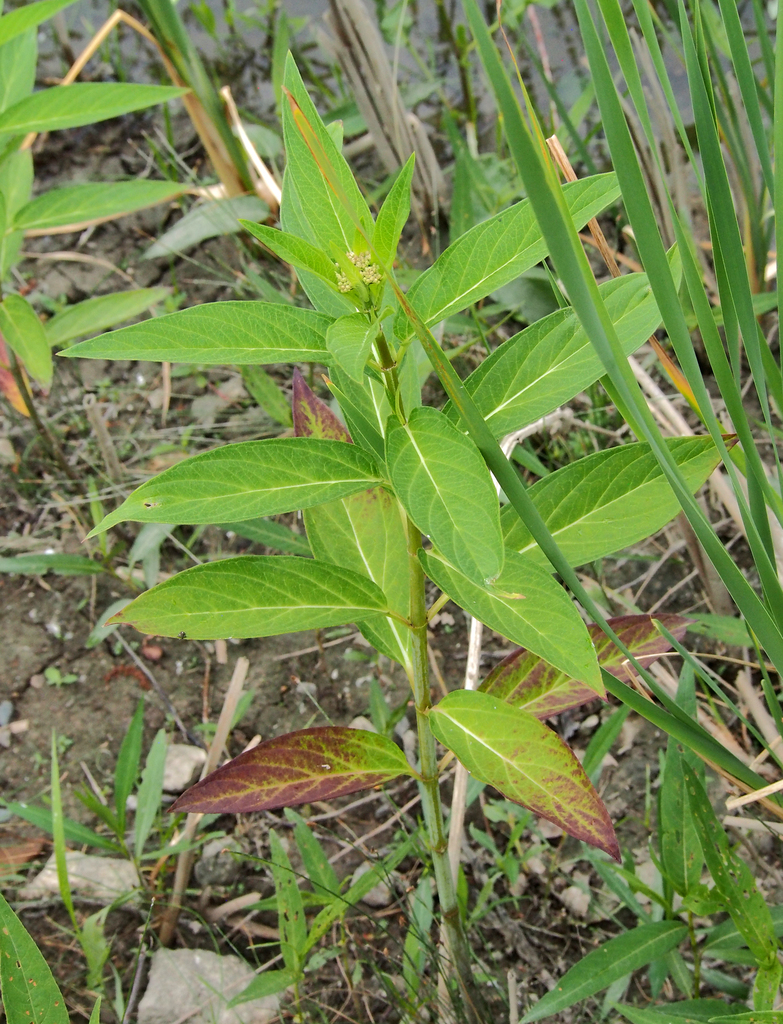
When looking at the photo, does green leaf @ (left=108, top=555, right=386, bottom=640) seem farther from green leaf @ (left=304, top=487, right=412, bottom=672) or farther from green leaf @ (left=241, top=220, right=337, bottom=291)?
green leaf @ (left=241, top=220, right=337, bottom=291)

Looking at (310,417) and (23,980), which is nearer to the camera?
(23,980)

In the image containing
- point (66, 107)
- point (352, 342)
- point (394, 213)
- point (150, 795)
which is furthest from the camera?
point (66, 107)

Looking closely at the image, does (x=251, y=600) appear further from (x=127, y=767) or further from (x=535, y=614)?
(x=127, y=767)

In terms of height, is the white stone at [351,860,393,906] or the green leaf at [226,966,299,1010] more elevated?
the green leaf at [226,966,299,1010]

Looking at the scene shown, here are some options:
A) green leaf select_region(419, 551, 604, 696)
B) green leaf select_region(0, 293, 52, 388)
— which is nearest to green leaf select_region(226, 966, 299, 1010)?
green leaf select_region(419, 551, 604, 696)

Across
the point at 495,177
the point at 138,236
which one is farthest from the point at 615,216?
the point at 138,236

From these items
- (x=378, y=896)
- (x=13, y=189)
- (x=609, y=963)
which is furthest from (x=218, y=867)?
(x=13, y=189)

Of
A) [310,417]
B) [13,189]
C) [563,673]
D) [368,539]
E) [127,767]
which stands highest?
[13,189]

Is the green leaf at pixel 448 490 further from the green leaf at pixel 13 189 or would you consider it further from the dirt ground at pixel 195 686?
the green leaf at pixel 13 189
